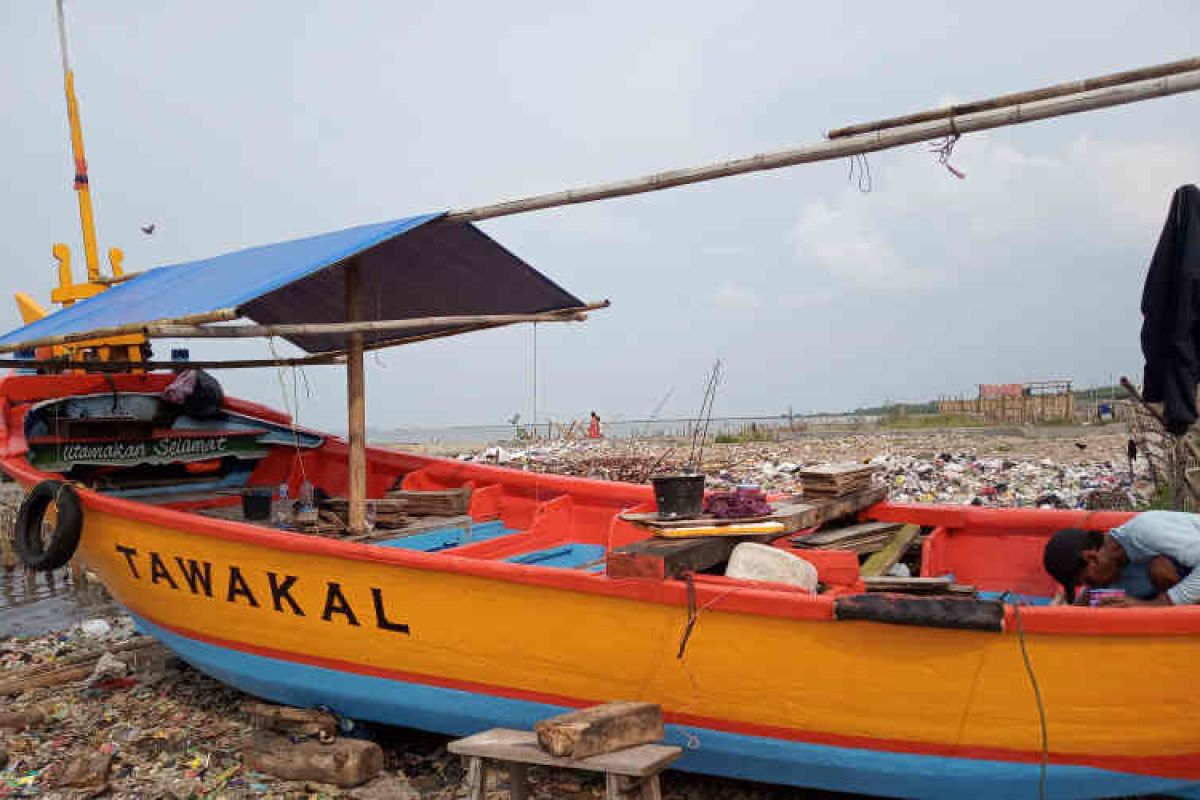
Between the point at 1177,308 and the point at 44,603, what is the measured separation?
34.6ft

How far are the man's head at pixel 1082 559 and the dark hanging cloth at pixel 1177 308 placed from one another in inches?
26.5

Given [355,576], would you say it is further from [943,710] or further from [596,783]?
[943,710]

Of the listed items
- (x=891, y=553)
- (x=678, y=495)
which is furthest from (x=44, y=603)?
(x=891, y=553)

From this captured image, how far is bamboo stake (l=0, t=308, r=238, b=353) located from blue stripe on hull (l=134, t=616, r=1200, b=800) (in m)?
1.95

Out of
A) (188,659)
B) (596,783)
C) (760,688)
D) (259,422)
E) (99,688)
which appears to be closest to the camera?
(760,688)

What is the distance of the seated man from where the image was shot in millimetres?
3586

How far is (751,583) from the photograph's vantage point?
12.1 ft

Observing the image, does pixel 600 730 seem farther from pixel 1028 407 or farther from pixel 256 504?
pixel 1028 407

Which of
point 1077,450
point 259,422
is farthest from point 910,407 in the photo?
point 259,422

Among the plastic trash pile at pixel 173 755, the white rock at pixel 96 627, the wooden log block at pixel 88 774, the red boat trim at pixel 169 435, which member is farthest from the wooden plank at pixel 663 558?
the white rock at pixel 96 627

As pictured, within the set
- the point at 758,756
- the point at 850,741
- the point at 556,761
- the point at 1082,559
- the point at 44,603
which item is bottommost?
the point at 44,603

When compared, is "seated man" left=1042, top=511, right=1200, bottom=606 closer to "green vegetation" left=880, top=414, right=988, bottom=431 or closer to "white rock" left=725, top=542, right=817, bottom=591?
"white rock" left=725, top=542, right=817, bottom=591

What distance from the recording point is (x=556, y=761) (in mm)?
3090

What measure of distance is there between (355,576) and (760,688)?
84.0 inches
